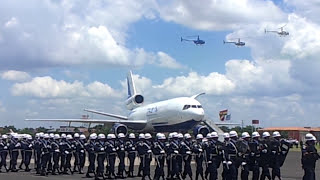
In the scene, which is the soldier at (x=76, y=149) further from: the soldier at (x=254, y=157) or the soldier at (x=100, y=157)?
the soldier at (x=254, y=157)

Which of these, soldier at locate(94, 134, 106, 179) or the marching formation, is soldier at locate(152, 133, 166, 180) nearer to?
the marching formation

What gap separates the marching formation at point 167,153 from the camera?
19.1m

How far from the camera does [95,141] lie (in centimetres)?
2522

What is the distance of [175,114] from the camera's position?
49.6m

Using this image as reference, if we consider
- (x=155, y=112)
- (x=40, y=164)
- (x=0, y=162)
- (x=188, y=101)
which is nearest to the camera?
(x=40, y=164)

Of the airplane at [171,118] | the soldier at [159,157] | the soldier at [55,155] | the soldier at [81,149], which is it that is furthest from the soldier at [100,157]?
the airplane at [171,118]

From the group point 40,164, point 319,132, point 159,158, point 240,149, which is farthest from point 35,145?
point 319,132

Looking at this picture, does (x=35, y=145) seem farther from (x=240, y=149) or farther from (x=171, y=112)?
(x=171, y=112)

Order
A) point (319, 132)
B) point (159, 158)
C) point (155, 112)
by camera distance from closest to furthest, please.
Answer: point (159, 158) → point (155, 112) → point (319, 132)

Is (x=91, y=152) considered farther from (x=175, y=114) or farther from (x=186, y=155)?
(x=175, y=114)

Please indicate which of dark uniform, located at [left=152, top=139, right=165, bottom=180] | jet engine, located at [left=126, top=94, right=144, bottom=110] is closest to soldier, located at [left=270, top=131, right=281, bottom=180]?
dark uniform, located at [left=152, top=139, right=165, bottom=180]

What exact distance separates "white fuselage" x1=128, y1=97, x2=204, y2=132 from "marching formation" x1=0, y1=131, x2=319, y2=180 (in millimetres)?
21105

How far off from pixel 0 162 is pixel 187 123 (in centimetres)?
2277

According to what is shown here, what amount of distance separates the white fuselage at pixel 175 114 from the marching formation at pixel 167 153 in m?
21.1
